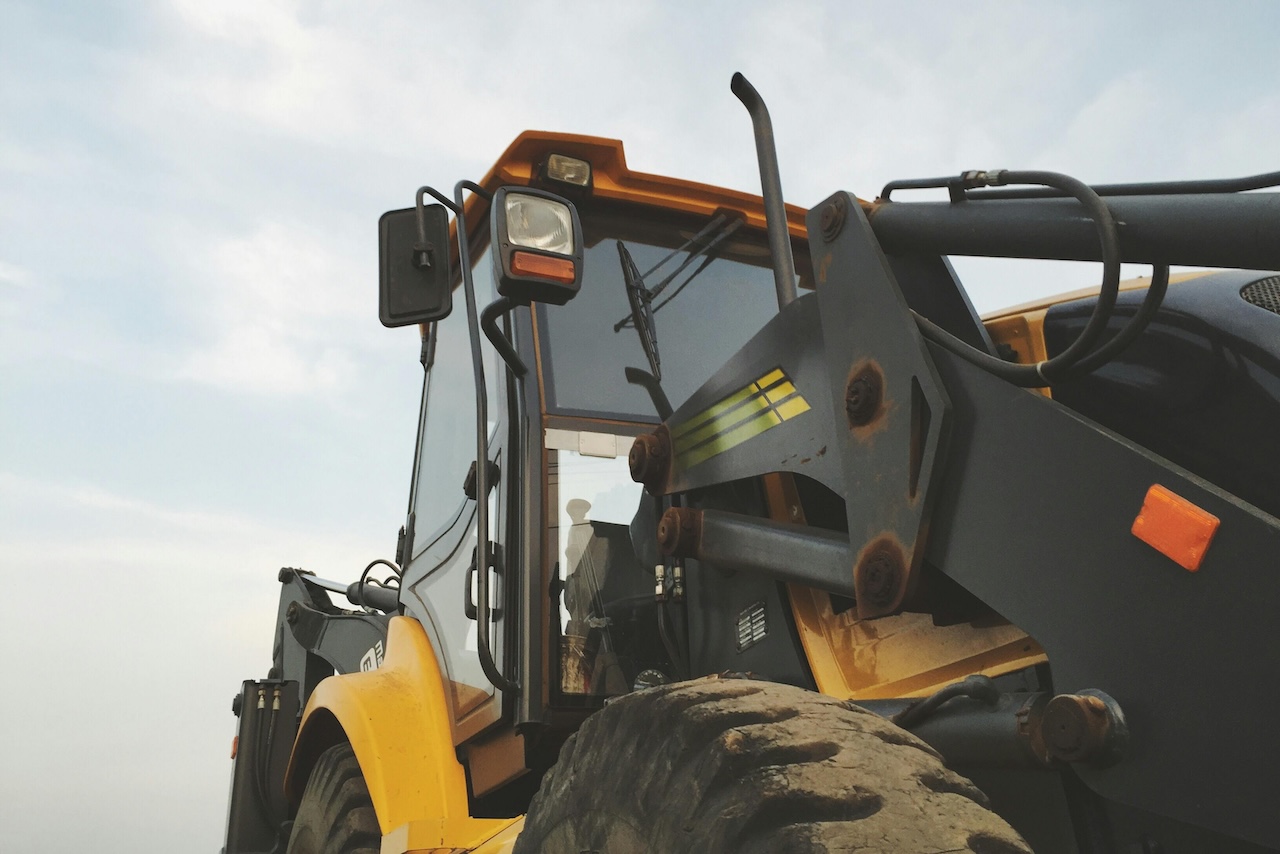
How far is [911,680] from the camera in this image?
1.98m

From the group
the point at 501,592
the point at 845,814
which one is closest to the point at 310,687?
the point at 501,592

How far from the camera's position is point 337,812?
3156mm

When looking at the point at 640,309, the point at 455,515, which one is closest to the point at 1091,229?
the point at 640,309

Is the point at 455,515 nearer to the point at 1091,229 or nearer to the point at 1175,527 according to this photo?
the point at 1091,229

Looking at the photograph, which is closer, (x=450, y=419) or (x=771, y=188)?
(x=771, y=188)

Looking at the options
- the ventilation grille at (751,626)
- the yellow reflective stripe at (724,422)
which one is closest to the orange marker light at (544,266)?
the yellow reflective stripe at (724,422)

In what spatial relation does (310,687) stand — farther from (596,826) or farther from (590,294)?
(596,826)

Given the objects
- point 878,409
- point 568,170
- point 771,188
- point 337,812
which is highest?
point 568,170

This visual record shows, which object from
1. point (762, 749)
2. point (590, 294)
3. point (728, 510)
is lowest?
point (762, 749)

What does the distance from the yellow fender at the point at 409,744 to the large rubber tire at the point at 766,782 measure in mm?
1022

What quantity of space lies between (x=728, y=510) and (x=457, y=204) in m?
1.15

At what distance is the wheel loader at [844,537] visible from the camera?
1429 millimetres

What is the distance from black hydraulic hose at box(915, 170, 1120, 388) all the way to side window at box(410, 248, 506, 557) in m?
1.61

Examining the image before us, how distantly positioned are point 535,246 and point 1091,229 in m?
1.27
